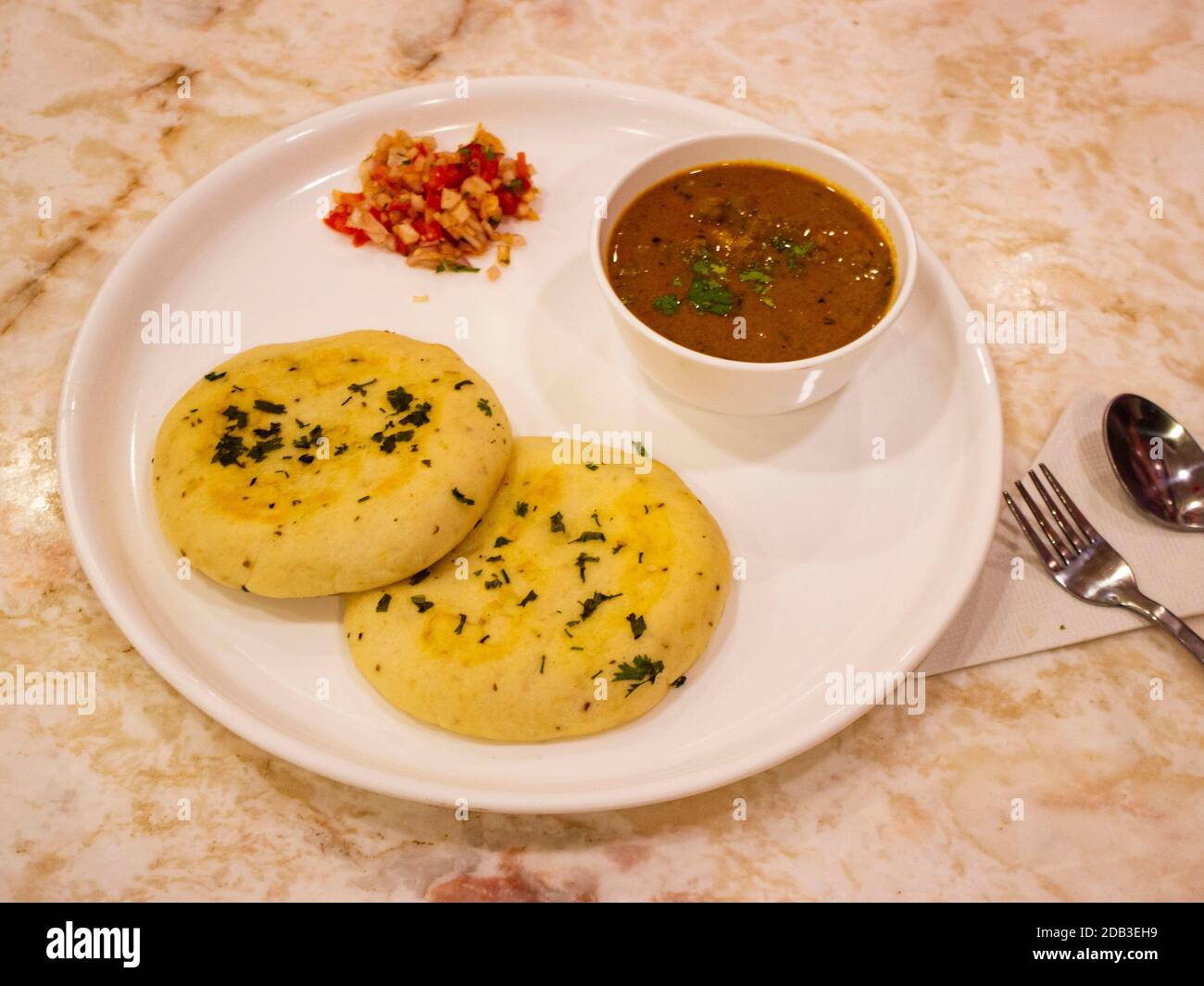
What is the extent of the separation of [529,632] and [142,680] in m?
1.31

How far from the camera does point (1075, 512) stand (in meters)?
3.12

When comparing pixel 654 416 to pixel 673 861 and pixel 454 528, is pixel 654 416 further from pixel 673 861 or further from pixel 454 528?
pixel 673 861

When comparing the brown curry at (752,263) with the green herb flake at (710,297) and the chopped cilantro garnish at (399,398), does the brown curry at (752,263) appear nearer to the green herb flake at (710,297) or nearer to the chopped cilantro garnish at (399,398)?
the green herb flake at (710,297)

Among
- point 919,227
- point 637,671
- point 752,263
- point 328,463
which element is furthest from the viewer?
point 919,227

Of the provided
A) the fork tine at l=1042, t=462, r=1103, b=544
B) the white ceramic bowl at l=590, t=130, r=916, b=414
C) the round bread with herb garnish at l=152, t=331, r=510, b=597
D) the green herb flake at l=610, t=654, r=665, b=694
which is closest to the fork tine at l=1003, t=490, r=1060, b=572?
the fork tine at l=1042, t=462, r=1103, b=544

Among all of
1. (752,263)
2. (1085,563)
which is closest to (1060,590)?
(1085,563)

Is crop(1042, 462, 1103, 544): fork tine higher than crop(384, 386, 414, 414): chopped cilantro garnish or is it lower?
lower

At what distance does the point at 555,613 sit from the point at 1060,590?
1696 mm

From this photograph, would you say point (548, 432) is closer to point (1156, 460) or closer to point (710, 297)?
point (710, 297)

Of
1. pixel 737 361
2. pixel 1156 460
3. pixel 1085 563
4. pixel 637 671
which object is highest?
pixel 737 361

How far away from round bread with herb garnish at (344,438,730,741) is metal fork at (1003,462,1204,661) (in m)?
1.11

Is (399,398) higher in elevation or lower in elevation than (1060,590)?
higher

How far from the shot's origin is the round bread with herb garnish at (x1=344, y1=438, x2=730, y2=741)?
2.56 metres

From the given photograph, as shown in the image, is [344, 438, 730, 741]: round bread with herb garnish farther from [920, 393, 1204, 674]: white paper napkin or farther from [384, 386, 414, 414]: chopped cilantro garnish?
[920, 393, 1204, 674]: white paper napkin
